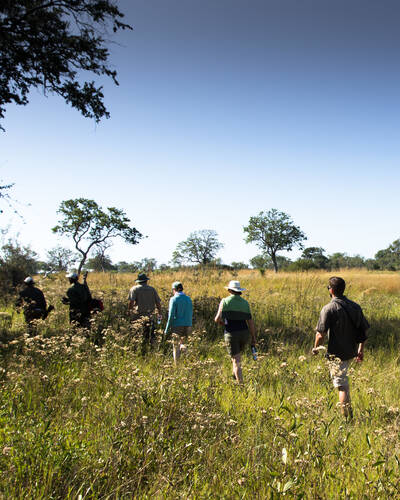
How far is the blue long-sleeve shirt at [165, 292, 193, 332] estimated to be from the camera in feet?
23.4

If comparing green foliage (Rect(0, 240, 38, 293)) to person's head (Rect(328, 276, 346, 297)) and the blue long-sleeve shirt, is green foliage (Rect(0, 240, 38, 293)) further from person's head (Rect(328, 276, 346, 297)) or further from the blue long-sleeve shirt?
person's head (Rect(328, 276, 346, 297))

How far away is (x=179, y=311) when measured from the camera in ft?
23.5

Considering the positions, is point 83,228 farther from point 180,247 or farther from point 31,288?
point 31,288

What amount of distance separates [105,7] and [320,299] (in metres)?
11.4

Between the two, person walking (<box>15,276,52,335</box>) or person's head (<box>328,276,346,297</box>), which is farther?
person walking (<box>15,276,52,335</box>)

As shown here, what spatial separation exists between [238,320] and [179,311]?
5.23 feet

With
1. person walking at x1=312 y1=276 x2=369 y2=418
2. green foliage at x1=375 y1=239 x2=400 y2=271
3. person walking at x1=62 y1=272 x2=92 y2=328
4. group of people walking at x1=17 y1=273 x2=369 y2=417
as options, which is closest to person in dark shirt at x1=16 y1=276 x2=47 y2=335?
group of people walking at x1=17 y1=273 x2=369 y2=417

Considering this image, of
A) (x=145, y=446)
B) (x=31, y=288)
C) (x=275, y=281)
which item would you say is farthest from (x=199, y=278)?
(x=145, y=446)

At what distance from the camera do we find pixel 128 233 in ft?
177

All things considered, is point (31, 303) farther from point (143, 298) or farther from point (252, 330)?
point (252, 330)

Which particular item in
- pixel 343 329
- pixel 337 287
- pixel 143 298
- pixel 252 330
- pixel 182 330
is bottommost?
pixel 182 330

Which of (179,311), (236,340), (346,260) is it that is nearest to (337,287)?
(236,340)

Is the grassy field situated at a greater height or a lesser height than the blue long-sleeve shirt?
lesser

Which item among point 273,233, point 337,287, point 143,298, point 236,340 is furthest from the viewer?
point 273,233
